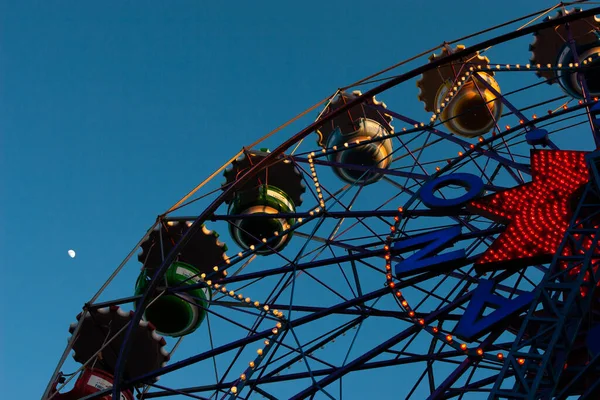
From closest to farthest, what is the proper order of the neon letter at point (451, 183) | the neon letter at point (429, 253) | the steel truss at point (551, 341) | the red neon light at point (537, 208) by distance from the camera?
the steel truss at point (551, 341) < the red neon light at point (537, 208) < the neon letter at point (429, 253) < the neon letter at point (451, 183)

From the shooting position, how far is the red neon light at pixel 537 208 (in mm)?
11477

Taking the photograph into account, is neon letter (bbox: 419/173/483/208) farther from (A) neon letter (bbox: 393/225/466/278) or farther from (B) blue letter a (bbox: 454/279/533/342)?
(B) blue letter a (bbox: 454/279/533/342)

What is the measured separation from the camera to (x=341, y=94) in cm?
1652

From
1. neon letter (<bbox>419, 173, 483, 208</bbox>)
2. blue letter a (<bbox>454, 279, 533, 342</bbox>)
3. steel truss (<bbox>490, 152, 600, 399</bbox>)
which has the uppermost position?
neon letter (<bbox>419, 173, 483, 208</bbox>)

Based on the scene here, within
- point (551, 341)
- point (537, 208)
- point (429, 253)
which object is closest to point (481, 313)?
point (429, 253)

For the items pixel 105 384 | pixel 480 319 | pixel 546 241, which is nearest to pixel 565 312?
pixel 480 319

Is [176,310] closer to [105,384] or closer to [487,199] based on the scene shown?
[105,384]

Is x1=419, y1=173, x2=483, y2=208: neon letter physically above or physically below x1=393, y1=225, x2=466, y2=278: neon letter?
above

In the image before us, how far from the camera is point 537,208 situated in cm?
1198

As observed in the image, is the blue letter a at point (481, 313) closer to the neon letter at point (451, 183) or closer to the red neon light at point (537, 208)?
the red neon light at point (537, 208)

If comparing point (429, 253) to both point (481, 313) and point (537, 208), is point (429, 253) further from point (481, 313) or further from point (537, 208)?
point (537, 208)

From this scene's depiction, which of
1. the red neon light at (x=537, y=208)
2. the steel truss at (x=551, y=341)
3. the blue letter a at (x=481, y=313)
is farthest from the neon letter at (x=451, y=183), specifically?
the steel truss at (x=551, y=341)

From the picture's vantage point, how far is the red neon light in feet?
37.7

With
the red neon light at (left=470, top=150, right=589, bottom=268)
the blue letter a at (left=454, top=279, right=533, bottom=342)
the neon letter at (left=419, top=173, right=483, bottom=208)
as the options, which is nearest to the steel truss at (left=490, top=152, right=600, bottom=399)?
the blue letter a at (left=454, top=279, right=533, bottom=342)
